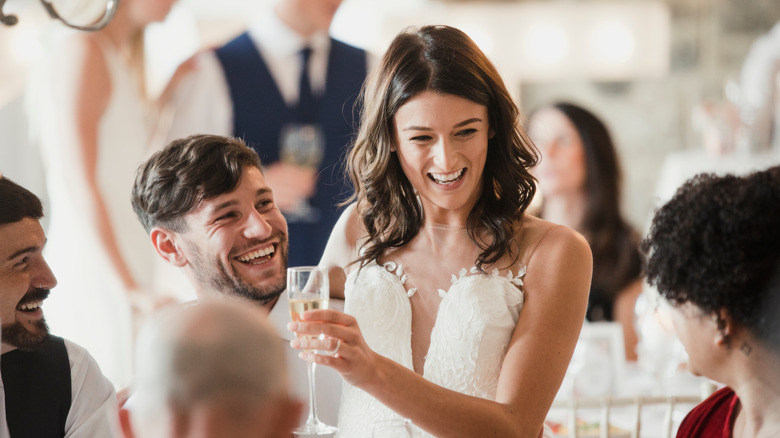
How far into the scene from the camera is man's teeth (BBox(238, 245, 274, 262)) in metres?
1.80

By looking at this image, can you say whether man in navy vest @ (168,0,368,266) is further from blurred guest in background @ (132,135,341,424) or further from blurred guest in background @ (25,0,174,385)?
blurred guest in background @ (132,135,341,424)

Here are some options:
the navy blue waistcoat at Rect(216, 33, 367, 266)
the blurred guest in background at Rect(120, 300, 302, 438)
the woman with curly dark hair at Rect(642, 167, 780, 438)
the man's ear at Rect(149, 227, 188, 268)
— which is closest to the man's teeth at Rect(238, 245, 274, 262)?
the man's ear at Rect(149, 227, 188, 268)

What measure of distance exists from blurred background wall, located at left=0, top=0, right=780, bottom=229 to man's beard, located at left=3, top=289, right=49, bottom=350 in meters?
4.48

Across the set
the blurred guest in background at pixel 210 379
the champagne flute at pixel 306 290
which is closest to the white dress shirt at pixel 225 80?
the champagne flute at pixel 306 290

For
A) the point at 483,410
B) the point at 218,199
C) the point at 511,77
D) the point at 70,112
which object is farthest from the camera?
the point at 511,77

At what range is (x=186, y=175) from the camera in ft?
5.82

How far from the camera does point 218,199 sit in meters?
1.77

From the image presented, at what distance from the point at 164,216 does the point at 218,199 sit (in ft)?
0.45

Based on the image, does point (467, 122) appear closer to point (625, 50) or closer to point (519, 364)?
point (519, 364)

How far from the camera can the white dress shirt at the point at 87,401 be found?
143 cm

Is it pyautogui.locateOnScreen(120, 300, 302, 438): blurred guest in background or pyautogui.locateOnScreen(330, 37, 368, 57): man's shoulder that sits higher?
pyautogui.locateOnScreen(330, 37, 368, 57): man's shoulder

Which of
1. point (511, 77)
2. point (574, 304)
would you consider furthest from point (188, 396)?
point (511, 77)

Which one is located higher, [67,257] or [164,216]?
[164,216]

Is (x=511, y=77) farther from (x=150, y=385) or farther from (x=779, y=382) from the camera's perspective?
(x=150, y=385)
